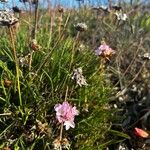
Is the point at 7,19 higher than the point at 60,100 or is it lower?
higher

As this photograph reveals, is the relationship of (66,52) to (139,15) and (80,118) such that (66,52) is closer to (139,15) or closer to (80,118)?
(80,118)

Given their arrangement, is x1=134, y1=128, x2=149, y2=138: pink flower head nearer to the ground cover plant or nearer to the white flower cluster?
the ground cover plant

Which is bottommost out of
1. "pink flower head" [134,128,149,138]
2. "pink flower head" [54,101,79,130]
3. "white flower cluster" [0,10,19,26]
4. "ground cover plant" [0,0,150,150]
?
"pink flower head" [134,128,149,138]

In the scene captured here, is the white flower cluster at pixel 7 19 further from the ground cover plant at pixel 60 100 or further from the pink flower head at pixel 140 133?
the pink flower head at pixel 140 133

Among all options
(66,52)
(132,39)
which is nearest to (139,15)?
(132,39)

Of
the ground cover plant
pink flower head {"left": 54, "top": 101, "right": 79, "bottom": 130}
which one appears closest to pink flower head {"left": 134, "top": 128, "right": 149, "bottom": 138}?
the ground cover plant

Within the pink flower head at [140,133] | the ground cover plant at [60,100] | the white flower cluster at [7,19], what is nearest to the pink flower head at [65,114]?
the ground cover plant at [60,100]

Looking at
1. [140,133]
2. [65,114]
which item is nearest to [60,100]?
[65,114]

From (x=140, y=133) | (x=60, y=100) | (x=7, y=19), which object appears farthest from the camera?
(x=140, y=133)

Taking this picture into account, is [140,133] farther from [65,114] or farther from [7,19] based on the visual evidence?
[7,19]

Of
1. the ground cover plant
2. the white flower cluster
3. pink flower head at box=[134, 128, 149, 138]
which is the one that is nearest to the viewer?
the white flower cluster

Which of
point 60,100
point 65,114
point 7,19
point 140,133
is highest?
point 7,19
